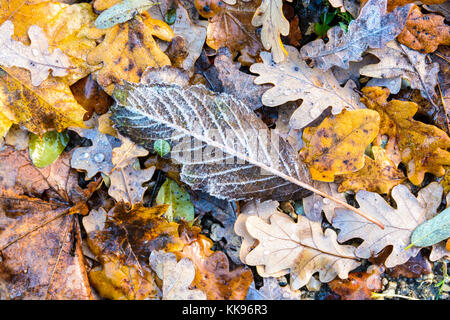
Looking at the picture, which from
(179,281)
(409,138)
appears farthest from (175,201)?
(409,138)

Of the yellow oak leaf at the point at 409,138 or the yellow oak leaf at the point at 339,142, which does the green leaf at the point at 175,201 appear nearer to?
the yellow oak leaf at the point at 339,142

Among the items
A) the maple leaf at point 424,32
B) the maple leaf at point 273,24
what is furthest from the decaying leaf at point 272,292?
the maple leaf at point 424,32

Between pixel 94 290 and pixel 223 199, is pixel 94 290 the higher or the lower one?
the lower one

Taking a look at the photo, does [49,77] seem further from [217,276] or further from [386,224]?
[386,224]
